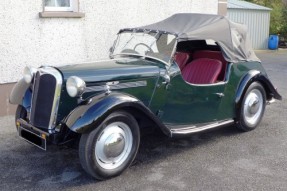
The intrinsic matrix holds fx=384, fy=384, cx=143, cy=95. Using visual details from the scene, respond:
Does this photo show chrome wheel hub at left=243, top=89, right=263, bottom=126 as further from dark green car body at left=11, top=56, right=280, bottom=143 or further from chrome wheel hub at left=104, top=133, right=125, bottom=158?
chrome wheel hub at left=104, top=133, right=125, bottom=158

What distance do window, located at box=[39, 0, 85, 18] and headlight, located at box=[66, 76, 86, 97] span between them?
119 inches

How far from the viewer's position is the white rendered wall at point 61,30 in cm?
624

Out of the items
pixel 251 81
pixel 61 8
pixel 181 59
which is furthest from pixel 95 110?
pixel 61 8

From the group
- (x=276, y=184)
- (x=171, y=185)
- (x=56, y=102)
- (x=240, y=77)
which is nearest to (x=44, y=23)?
(x=56, y=102)

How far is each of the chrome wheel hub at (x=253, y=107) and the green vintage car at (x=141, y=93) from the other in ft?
0.05

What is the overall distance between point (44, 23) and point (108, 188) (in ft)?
12.4

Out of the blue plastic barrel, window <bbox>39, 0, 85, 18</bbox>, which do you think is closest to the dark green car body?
window <bbox>39, 0, 85, 18</bbox>

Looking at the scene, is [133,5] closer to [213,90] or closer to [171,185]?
[213,90]

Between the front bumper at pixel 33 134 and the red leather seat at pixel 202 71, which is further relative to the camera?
the red leather seat at pixel 202 71

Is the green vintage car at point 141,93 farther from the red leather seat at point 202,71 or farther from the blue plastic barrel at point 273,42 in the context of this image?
the blue plastic barrel at point 273,42

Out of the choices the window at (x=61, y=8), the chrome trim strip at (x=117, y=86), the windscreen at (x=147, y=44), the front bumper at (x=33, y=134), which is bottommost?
the front bumper at (x=33, y=134)

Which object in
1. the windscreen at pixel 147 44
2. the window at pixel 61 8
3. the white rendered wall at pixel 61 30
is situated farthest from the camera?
the window at pixel 61 8

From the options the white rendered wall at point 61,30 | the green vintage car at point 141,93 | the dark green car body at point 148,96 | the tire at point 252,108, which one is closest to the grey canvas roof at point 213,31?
the green vintage car at point 141,93

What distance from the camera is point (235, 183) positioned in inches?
154
